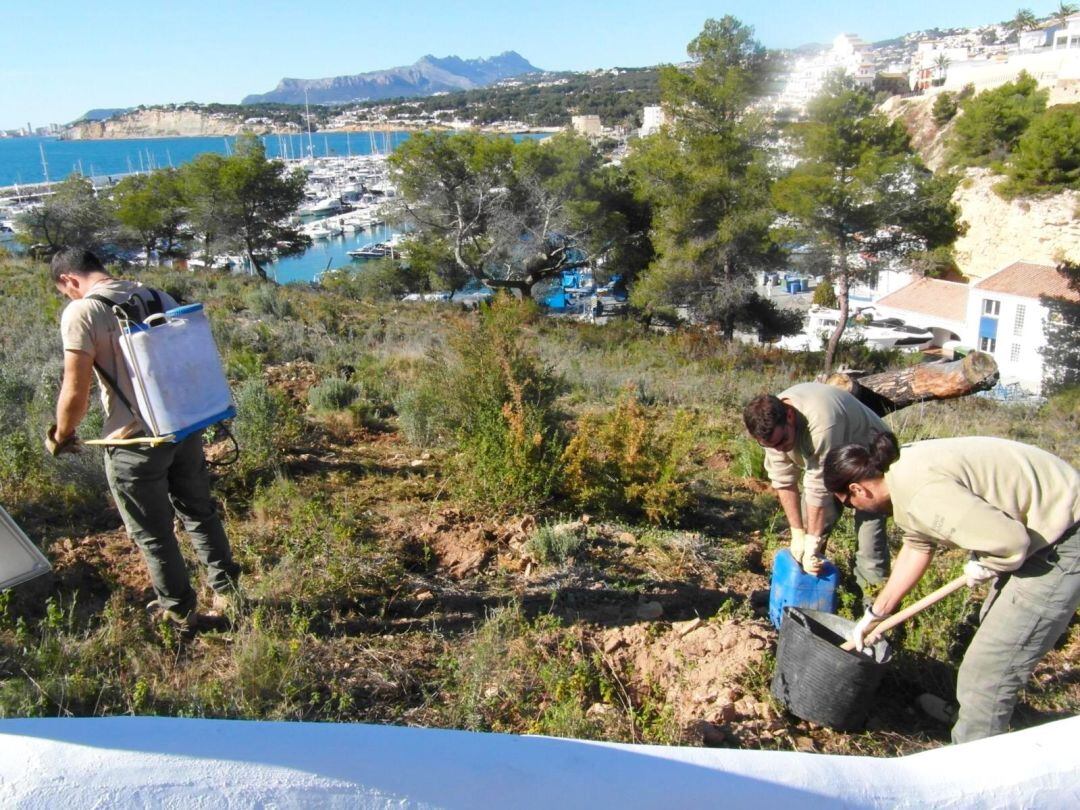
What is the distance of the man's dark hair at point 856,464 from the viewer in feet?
8.67

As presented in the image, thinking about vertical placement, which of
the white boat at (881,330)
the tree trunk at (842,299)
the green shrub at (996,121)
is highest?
the green shrub at (996,121)

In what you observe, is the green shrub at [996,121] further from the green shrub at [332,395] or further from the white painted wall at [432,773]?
the white painted wall at [432,773]

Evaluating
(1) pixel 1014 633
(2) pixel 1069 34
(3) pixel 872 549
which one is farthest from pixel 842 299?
(2) pixel 1069 34

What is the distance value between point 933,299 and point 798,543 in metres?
38.4

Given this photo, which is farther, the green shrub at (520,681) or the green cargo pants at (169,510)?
the green cargo pants at (169,510)

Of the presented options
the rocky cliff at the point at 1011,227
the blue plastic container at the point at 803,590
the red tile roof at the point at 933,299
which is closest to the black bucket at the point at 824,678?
the blue plastic container at the point at 803,590

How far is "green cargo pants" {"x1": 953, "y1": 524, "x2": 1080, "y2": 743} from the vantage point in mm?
2490

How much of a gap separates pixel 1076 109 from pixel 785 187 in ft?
78.7

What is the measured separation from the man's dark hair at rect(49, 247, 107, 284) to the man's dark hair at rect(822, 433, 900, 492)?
295 centimetres

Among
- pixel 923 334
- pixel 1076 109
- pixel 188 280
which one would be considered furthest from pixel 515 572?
pixel 1076 109

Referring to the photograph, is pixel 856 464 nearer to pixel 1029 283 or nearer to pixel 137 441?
pixel 137 441

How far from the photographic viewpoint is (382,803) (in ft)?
4.51

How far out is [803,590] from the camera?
134 inches

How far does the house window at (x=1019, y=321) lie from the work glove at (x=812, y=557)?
108 feet
